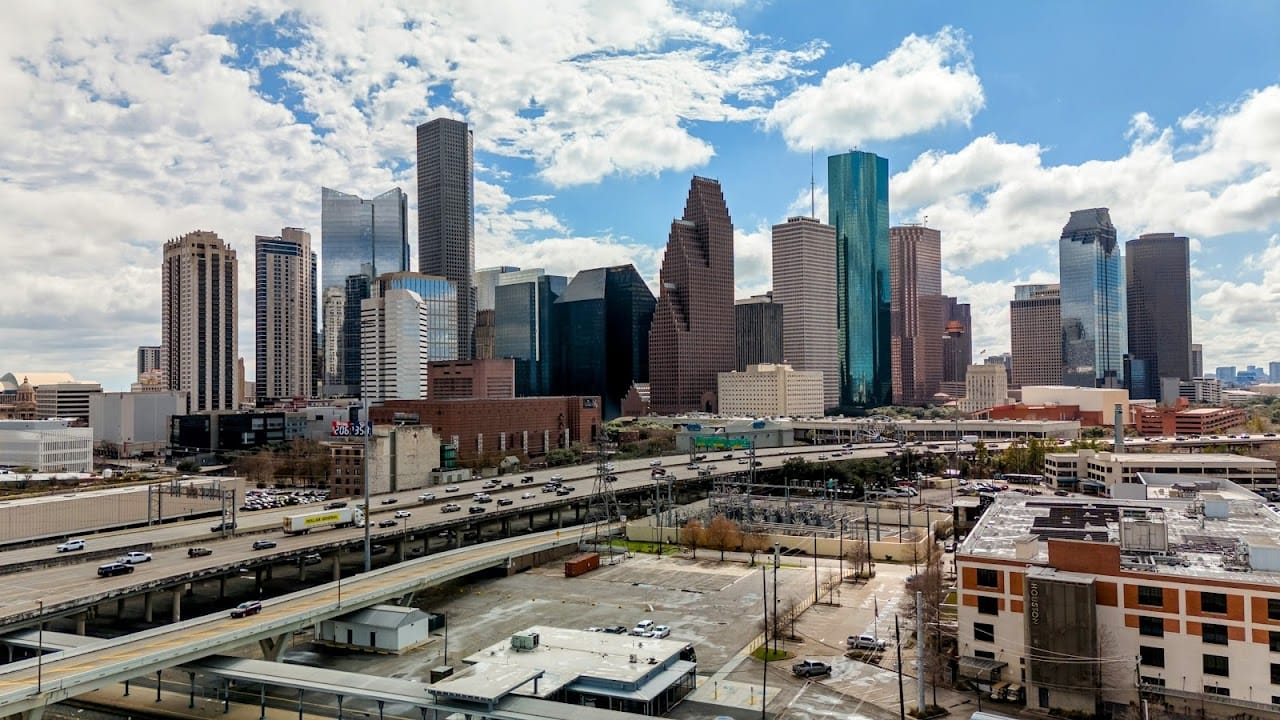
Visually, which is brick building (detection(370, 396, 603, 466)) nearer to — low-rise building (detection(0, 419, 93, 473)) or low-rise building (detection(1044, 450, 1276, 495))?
low-rise building (detection(0, 419, 93, 473))

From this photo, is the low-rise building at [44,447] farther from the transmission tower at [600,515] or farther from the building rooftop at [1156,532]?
the building rooftop at [1156,532]

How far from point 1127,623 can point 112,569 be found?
58.7 meters

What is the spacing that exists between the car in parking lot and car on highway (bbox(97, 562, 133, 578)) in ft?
150

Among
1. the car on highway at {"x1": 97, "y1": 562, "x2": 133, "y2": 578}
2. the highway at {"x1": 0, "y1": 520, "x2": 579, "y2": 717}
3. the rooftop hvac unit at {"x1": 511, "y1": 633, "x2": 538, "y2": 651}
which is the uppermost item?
the car on highway at {"x1": 97, "y1": 562, "x2": 133, "y2": 578}

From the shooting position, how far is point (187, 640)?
140ft

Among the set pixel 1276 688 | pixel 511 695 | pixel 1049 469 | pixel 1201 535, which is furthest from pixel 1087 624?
pixel 1049 469

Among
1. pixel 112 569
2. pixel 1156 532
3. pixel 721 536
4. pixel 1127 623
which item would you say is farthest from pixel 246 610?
pixel 1156 532

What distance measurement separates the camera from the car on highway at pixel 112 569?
56.4m

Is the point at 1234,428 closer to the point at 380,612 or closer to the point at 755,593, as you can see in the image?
the point at 755,593

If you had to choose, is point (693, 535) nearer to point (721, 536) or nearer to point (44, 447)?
point (721, 536)

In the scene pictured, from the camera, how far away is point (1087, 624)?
4144 centimetres

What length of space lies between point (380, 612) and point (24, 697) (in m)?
20.4

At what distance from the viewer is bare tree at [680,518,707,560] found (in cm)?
8406

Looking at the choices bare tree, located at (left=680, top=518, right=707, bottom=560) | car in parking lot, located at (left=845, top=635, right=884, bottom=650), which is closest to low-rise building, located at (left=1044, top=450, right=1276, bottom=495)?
bare tree, located at (left=680, top=518, right=707, bottom=560)
